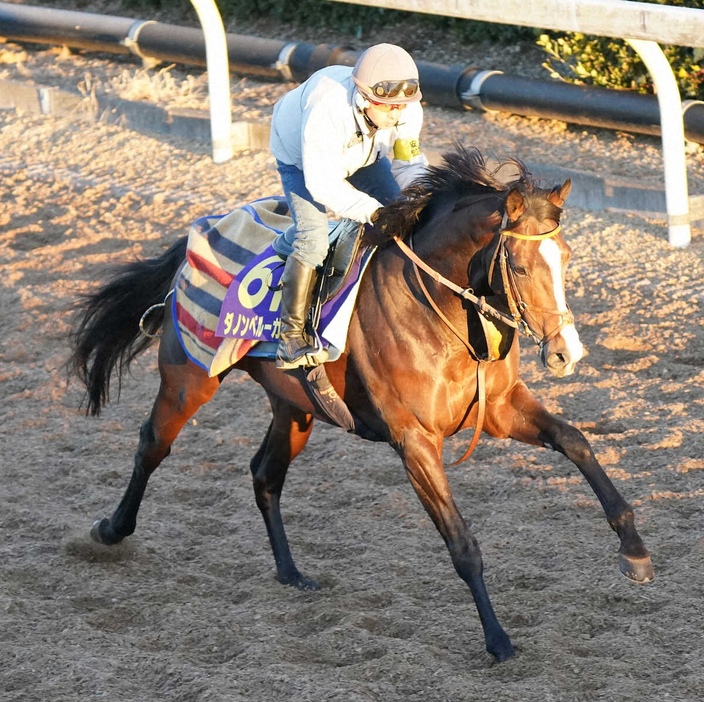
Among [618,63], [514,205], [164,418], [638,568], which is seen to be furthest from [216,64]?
[638,568]

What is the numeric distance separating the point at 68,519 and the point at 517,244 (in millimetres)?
2647

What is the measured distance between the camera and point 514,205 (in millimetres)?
3660

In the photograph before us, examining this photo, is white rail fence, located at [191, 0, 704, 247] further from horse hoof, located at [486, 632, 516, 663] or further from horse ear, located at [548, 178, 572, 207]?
horse hoof, located at [486, 632, 516, 663]

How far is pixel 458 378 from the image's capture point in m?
4.09

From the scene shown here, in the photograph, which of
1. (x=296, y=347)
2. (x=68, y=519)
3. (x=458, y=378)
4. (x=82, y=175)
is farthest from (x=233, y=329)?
(x=82, y=175)

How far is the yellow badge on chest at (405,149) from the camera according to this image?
4383mm

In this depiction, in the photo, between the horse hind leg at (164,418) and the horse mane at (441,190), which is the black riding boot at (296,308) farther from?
the horse hind leg at (164,418)

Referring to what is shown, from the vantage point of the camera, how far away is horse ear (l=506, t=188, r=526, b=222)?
144 inches

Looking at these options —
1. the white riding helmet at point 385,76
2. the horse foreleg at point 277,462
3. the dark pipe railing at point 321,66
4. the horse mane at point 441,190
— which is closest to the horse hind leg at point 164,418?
the horse foreleg at point 277,462

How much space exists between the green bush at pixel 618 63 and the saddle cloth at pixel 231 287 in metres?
5.00

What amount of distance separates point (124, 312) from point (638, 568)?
2.54 metres

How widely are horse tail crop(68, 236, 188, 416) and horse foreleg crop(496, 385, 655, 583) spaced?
5.76ft

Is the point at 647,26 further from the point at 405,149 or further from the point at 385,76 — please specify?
the point at 385,76

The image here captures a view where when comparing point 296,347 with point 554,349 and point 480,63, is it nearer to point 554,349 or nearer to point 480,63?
point 554,349
